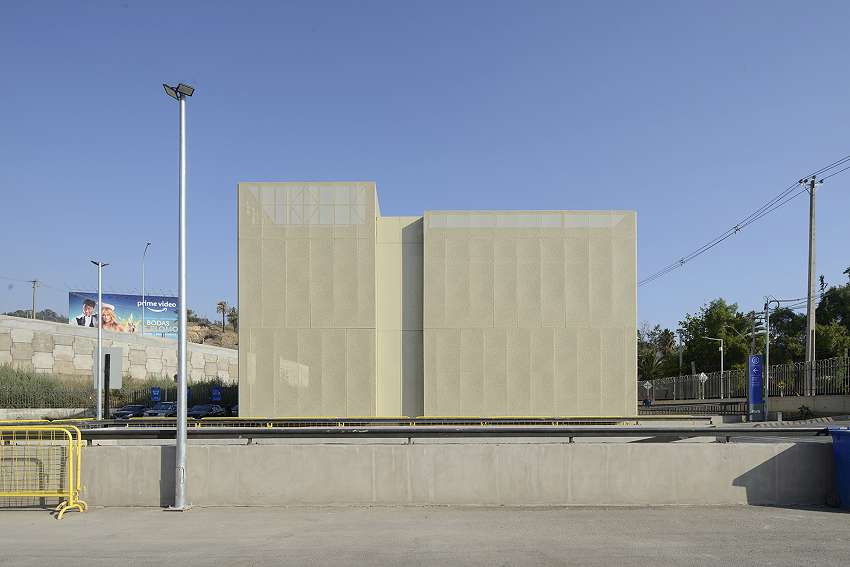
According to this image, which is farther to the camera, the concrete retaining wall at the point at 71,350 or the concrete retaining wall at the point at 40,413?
the concrete retaining wall at the point at 71,350

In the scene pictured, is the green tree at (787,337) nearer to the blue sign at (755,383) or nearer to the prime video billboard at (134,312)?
the blue sign at (755,383)

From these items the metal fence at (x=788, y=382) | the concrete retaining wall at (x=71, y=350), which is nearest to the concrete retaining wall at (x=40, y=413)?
the concrete retaining wall at (x=71, y=350)

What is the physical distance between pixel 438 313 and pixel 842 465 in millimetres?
23325

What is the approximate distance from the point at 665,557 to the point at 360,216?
26792 millimetres

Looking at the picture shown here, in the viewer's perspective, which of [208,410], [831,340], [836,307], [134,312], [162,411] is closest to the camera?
[162,411]

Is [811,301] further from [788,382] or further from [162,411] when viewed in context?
[162,411]

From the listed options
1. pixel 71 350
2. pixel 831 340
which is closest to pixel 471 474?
pixel 71 350

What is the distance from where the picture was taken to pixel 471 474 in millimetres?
11062

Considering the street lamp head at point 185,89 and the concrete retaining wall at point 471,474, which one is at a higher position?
the street lamp head at point 185,89

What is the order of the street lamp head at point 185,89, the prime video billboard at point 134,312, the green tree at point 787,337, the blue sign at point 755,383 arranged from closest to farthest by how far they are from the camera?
1. the street lamp head at point 185,89
2. the blue sign at point 755,383
3. the green tree at point 787,337
4. the prime video billboard at point 134,312

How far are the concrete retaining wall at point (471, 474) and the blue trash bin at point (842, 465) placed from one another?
198 millimetres

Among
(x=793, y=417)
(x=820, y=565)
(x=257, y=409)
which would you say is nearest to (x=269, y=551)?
(x=820, y=565)

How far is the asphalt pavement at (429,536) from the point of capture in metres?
7.93

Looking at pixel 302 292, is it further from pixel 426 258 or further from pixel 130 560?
pixel 130 560
